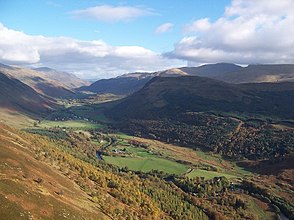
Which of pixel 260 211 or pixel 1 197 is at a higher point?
pixel 1 197

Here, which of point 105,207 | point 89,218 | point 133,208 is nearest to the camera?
point 89,218

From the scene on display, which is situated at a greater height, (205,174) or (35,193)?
(35,193)

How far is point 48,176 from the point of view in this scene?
94625 mm

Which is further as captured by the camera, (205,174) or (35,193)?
(205,174)

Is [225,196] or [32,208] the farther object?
[225,196]

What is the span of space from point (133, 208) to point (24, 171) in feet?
118

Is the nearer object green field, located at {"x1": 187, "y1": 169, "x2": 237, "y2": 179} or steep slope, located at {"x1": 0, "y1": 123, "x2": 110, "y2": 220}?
steep slope, located at {"x1": 0, "y1": 123, "x2": 110, "y2": 220}

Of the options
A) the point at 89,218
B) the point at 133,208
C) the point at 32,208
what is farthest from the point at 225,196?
the point at 32,208

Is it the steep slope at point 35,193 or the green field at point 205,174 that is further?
the green field at point 205,174

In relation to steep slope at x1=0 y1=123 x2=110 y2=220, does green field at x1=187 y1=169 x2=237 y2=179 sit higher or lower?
lower

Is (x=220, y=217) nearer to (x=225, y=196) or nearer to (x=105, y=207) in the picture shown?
(x=225, y=196)

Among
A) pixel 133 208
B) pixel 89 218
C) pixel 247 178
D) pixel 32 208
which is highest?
pixel 32 208

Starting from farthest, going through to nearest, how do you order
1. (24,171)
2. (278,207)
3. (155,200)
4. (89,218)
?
(278,207), (155,200), (24,171), (89,218)

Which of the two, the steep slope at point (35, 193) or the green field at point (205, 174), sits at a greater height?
the steep slope at point (35, 193)
